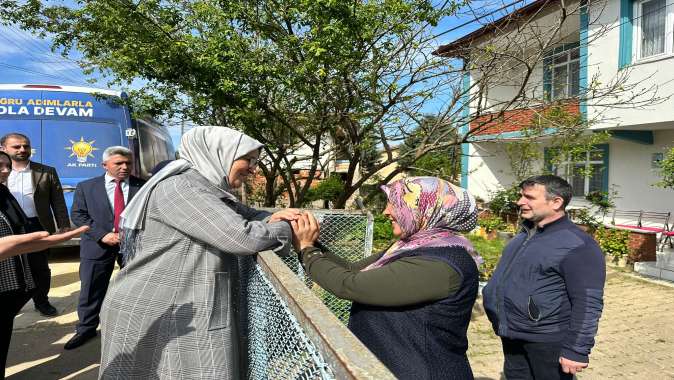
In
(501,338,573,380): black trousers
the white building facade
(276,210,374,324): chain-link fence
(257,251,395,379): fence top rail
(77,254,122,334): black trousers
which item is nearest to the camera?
(257,251,395,379): fence top rail

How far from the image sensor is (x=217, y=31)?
5.35 m

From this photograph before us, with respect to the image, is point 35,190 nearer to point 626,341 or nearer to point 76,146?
point 76,146

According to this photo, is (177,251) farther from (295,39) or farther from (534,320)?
(295,39)

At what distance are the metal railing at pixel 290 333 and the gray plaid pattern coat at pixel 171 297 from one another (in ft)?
0.58

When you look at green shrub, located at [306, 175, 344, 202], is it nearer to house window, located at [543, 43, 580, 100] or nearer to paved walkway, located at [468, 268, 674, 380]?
house window, located at [543, 43, 580, 100]

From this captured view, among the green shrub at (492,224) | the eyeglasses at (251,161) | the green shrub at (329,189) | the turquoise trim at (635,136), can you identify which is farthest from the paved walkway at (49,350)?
the turquoise trim at (635,136)

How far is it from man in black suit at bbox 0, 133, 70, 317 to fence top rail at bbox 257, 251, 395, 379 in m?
3.38

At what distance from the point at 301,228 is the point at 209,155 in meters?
0.47

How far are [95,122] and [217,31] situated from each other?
2812mm

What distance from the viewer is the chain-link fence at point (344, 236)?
3111mm

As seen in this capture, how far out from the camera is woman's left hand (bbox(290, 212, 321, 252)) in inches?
68.0

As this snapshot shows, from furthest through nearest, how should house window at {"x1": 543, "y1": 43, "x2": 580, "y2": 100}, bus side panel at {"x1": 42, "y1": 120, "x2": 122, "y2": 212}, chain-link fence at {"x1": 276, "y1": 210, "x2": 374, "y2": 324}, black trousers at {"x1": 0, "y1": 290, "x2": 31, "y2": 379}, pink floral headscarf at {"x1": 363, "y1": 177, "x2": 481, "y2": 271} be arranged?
bus side panel at {"x1": 42, "y1": 120, "x2": 122, "y2": 212}
house window at {"x1": 543, "y1": 43, "x2": 580, "y2": 100}
chain-link fence at {"x1": 276, "y1": 210, "x2": 374, "y2": 324}
black trousers at {"x1": 0, "y1": 290, "x2": 31, "y2": 379}
pink floral headscarf at {"x1": 363, "y1": 177, "x2": 481, "y2": 271}

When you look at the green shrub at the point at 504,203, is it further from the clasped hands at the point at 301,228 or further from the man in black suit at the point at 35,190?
the clasped hands at the point at 301,228

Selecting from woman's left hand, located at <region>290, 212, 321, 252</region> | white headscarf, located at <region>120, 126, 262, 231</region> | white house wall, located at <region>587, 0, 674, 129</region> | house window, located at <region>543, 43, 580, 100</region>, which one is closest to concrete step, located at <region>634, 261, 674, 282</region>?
white house wall, located at <region>587, 0, 674, 129</region>
